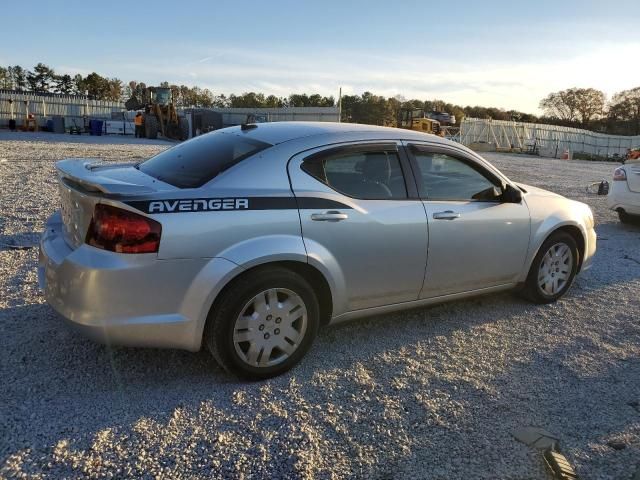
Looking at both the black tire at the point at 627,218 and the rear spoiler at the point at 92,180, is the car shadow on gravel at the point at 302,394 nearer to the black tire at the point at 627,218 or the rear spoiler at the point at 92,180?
the rear spoiler at the point at 92,180

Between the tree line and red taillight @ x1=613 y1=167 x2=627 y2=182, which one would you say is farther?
the tree line

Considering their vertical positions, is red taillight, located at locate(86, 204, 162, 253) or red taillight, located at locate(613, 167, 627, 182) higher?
red taillight, located at locate(613, 167, 627, 182)

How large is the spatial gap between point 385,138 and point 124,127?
3887 cm

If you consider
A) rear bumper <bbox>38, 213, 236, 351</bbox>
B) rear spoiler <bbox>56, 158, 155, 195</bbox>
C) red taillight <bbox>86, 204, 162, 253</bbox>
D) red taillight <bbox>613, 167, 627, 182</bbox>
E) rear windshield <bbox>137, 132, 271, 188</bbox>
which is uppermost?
rear windshield <bbox>137, 132, 271, 188</bbox>

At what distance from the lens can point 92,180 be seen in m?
→ 3.15

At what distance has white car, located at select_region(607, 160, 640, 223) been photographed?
9.01 metres

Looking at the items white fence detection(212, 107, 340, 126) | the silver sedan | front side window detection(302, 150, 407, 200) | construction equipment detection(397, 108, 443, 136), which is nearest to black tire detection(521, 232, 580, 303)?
the silver sedan

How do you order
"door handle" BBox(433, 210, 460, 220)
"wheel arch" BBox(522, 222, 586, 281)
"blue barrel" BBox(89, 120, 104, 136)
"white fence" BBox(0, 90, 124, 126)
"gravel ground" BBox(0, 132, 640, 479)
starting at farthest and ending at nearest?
1. "white fence" BBox(0, 90, 124, 126)
2. "blue barrel" BBox(89, 120, 104, 136)
3. "wheel arch" BBox(522, 222, 586, 281)
4. "door handle" BBox(433, 210, 460, 220)
5. "gravel ground" BBox(0, 132, 640, 479)

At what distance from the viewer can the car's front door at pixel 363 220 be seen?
3453mm

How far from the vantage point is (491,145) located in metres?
47.2

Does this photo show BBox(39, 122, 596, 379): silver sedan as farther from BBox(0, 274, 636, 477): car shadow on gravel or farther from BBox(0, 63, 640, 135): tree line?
BBox(0, 63, 640, 135): tree line

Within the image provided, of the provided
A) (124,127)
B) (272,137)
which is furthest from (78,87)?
(272,137)

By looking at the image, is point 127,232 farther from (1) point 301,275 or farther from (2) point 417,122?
(2) point 417,122

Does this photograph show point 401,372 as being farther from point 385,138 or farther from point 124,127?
point 124,127
